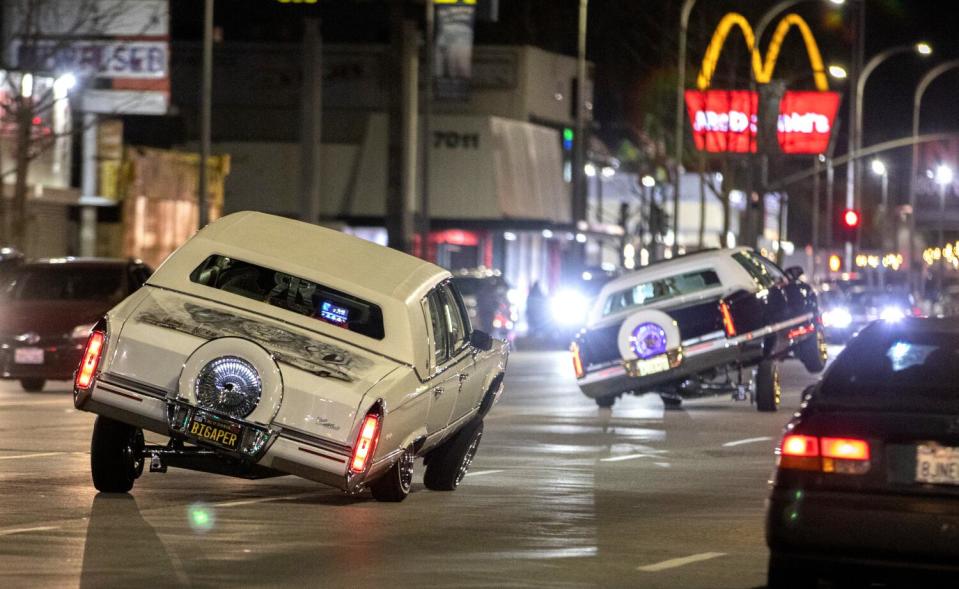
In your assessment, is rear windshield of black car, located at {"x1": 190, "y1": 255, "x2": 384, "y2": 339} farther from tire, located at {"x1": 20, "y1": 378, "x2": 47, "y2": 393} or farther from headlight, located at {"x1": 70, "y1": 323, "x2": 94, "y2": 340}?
tire, located at {"x1": 20, "y1": 378, "x2": 47, "y2": 393}

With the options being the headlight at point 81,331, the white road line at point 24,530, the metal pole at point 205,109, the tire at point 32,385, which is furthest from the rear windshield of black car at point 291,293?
the metal pole at point 205,109

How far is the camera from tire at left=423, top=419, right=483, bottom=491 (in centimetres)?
1541

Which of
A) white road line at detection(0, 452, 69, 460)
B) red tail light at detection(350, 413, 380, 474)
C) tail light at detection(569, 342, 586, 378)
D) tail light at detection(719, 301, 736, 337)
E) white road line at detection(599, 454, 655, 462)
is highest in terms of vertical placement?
tail light at detection(719, 301, 736, 337)

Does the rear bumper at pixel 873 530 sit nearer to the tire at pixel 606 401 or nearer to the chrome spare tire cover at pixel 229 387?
the chrome spare tire cover at pixel 229 387

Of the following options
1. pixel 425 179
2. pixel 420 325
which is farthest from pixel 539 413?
pixel 425 179

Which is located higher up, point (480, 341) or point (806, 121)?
point (806, 121)

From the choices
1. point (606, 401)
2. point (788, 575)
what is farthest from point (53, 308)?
point (788, 575)

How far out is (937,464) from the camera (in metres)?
9.47

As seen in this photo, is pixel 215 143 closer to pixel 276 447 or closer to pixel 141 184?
pixel 141 184

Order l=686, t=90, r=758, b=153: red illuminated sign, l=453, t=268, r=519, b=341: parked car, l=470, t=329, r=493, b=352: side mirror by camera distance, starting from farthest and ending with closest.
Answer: l=686, t=90, r=758, b=153: red illuminated sign, l=453, t=268, r=519, b=341: parked car, l=470, t=329, r=493, b=352: side mirror

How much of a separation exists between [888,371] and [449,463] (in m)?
5.65

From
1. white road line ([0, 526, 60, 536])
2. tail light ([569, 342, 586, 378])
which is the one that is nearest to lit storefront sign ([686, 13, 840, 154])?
tail light ([569, 342, 586, 378])

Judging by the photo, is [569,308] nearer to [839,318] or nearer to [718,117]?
[839,318]

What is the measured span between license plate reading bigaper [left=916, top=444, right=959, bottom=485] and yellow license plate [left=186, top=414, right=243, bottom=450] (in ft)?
15.7
